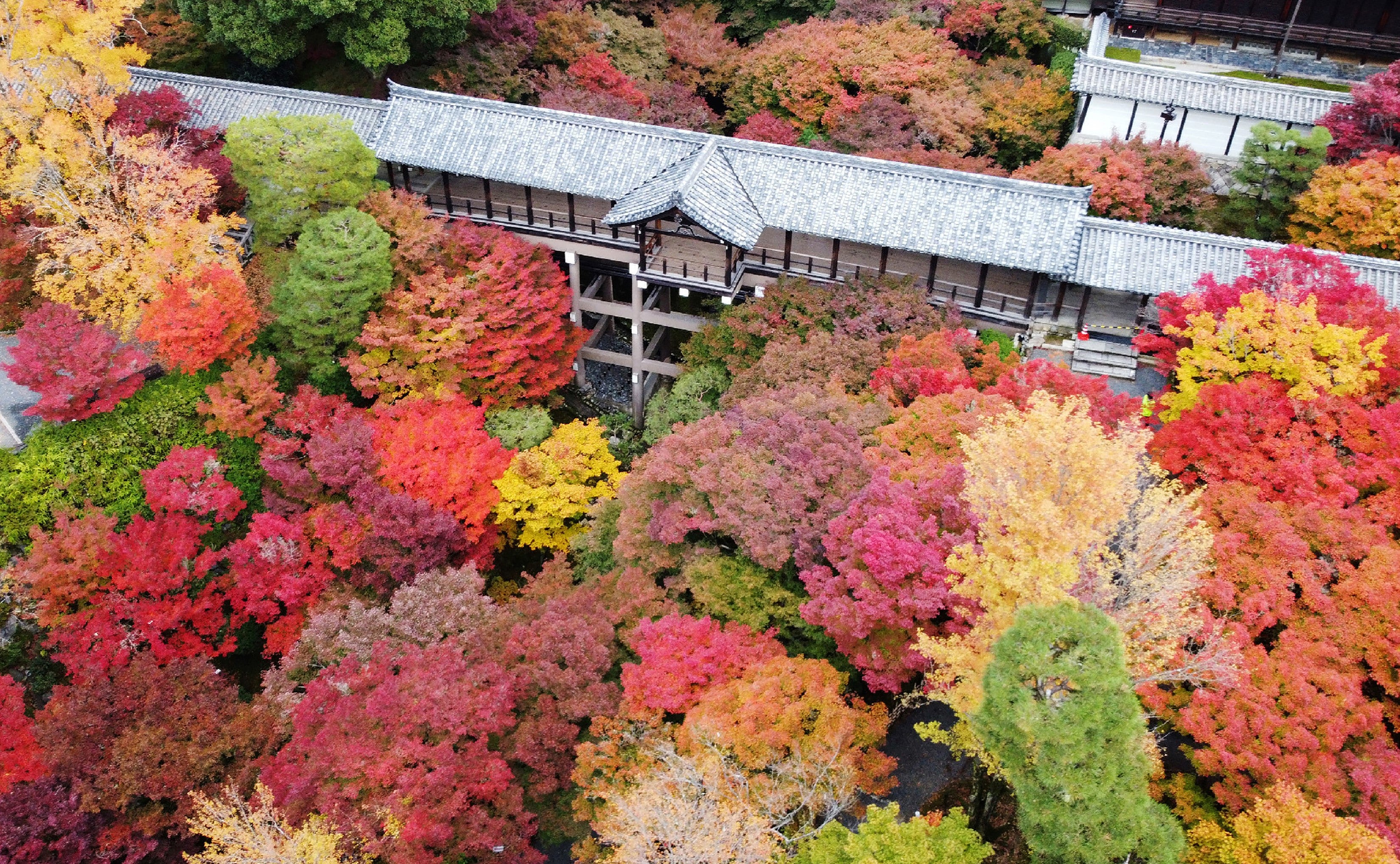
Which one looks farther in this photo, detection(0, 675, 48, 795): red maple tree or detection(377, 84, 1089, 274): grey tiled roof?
detection(377, 84, 1089, 274): grey tiled roof

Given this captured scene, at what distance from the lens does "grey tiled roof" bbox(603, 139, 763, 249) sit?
81.0 feet

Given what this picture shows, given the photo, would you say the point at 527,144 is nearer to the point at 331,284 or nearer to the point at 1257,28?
the point at 331,284

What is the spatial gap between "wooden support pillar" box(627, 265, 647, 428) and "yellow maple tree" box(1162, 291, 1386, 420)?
14951 millimetres

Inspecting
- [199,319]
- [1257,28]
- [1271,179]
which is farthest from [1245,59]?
[199,319]

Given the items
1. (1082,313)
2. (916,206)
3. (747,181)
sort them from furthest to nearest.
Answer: (747,181)
(1082,313)
(916,206)

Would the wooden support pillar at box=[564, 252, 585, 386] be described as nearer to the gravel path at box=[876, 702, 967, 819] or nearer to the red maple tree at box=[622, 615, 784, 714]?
the red maple tree at box=[622, 615, 784, 714]

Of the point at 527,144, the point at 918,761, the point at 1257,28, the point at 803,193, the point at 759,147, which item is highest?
the point at 1257,28

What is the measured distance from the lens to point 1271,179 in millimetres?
27344

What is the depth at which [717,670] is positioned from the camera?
18.2 m

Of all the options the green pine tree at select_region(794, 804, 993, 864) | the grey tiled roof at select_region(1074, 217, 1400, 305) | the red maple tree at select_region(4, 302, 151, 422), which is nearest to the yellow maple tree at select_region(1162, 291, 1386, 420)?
the grey tiled roof at select_region(1074, 217, 1400, 305)

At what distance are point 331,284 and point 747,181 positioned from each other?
38.7 feet

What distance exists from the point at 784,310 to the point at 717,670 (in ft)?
36.5

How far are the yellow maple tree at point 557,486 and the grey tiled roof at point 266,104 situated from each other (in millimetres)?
12247

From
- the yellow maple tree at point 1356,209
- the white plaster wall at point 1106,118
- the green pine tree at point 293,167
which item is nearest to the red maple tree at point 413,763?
the green pine tree at point 293,167
